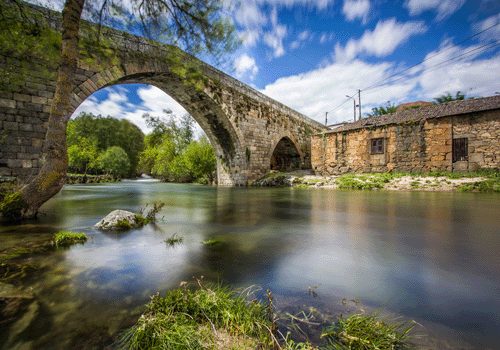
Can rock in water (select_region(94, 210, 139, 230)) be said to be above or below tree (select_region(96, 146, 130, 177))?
below

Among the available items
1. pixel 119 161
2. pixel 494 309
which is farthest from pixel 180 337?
pixel 119 161

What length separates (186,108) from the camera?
14.3m

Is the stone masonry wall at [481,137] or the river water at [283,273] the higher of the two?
the stone masonry wall at [481,137]

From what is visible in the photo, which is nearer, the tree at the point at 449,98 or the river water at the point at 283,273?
the river water at the point at 283,273

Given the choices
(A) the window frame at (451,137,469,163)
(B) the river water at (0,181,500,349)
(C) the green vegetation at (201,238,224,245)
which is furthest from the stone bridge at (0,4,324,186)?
(A) the window frame at (451,137,469,163)

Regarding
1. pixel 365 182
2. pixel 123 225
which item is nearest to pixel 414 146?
pixel 365 182

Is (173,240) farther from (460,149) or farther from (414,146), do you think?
(460,149)

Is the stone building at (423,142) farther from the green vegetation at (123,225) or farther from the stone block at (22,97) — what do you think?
the stone block at (22,97)

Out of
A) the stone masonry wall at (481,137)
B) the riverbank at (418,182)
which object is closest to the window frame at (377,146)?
the riverbank at (418,182)

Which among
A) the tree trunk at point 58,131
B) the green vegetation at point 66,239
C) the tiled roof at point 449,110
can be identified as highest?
the tiled roof at point 449,110

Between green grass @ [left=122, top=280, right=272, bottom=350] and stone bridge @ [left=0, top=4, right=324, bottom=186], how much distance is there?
8262 millimetres

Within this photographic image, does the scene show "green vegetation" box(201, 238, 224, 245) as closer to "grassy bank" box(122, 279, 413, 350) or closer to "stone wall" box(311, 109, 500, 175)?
"grassy bank" box(122, 279, 413, 350)

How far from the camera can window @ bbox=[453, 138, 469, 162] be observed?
11.7 metres

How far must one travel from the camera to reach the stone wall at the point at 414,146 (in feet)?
37.3
